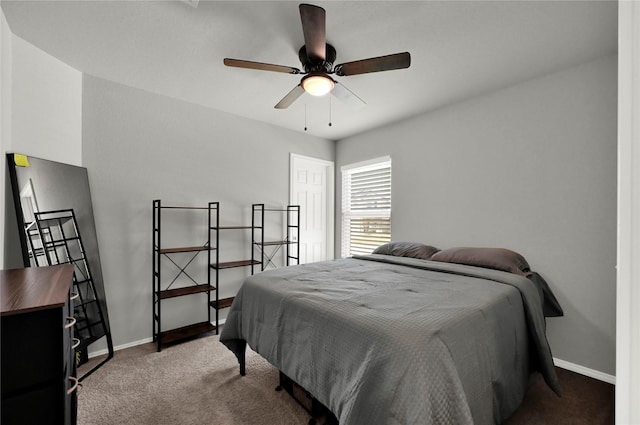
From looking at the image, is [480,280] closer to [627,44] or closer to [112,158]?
[627,44]

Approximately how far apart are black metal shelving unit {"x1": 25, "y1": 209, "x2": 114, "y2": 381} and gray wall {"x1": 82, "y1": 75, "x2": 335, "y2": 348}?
8.1 inches

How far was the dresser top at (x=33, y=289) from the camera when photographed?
2.74ft

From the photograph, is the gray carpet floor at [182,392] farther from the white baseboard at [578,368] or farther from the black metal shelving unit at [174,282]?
the black metal shelving unit at [174,282]

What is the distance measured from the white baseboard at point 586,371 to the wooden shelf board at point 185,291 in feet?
11.0

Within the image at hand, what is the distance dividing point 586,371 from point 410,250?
1.70 m

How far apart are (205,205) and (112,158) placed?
99 cm

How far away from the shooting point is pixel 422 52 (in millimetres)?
2219

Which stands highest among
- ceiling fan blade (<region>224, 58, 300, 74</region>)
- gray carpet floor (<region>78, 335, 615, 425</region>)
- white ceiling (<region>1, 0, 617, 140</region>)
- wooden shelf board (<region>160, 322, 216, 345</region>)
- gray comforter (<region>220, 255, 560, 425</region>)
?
white ceiling (<region>1, 0, 617, 140</region>)

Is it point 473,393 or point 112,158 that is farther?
point 112,158

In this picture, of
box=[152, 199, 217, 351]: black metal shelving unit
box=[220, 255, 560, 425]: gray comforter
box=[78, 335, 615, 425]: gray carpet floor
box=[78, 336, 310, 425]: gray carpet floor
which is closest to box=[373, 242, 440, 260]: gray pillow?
box=[220, 255, 560, 425]: gray comforter

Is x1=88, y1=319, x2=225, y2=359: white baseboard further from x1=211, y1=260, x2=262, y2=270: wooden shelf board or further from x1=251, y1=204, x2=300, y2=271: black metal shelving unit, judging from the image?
x1=251, y1=204, x2=300, y2=271: black metal shelving unit

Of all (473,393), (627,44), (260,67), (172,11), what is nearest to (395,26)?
(260,67)

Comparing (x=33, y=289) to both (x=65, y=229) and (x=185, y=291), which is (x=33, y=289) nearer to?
(x=65, y=229)

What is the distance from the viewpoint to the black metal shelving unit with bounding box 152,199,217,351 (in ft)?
9.18
